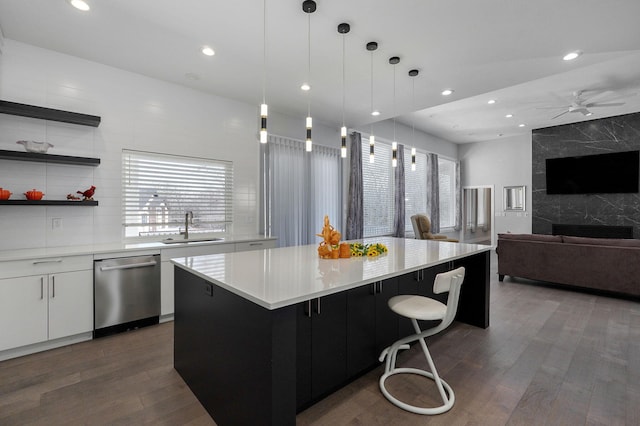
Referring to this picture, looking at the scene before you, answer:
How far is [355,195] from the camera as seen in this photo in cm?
601

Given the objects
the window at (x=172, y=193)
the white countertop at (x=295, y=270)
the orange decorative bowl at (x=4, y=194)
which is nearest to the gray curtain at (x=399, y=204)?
the window at (x=172, y=193)

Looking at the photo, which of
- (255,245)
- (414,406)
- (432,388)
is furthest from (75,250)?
(432,388)

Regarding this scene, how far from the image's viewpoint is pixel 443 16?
101 inches

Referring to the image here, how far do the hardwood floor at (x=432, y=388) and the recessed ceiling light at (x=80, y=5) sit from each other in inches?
118

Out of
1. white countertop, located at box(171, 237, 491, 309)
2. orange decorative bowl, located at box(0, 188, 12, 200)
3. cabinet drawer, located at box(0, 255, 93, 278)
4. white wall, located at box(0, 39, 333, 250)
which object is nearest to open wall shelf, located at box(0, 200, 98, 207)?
orange decorative bowl, located at box(0, 188, 12, 200)

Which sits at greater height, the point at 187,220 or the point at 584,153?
the point at 584,153

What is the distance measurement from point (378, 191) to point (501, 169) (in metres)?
4.40

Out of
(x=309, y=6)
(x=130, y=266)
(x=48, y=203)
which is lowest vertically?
(x=130, y=266)

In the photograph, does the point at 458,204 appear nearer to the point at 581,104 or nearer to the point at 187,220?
the point at 581,104

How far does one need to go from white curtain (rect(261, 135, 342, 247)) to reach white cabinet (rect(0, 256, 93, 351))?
8.31ft

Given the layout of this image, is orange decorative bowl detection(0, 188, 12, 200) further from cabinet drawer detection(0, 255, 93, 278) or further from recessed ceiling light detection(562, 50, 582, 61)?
recessed ceiling light detection(562, 50, 582, 61)

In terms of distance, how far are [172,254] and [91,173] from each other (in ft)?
4.25

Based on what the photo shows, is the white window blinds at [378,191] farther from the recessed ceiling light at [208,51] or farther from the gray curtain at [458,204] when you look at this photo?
the recessed ceiling light at [208,51]

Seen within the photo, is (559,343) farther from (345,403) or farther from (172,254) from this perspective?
(172,254)
